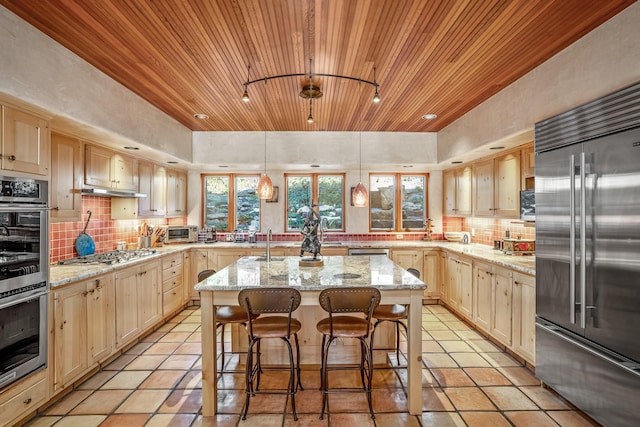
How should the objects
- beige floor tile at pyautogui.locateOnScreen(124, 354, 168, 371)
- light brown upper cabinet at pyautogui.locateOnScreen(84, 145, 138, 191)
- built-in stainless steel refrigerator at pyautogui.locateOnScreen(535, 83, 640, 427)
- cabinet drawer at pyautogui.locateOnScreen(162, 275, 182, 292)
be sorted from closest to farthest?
built-in stainless steel refrigerator at pyautogui.locateOnScreen(535, 83, 640, 427)
beige floor tile at pyautogui.locateOnScreen(124, 354, 168, 371)
light brown upper cabinet at pyautogui.locateOnScreen(84, 145, 138, 191)
cabinet drawer at pyautogui.locateOnScreen(162, 275, 182, 292)

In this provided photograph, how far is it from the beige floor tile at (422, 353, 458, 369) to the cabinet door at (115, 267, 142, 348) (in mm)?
3034

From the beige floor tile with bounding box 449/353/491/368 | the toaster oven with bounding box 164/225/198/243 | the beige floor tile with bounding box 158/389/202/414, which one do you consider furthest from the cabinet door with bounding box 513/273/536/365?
the toaster oven with bounding box 164/225/198/243

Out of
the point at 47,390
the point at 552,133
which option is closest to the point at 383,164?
the point at 552,133

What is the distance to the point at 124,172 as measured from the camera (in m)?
4.06

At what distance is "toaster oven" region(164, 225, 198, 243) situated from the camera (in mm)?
5367

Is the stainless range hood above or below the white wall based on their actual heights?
below

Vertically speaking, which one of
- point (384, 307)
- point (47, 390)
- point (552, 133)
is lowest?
point (47, 390)

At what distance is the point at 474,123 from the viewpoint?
164 inches

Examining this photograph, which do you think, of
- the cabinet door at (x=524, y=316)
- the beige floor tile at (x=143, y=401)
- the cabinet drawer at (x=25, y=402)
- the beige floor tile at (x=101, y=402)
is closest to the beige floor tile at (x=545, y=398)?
the cabinet door at (x=524, y=316)

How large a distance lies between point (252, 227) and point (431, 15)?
4735 mm

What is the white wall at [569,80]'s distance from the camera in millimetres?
2090

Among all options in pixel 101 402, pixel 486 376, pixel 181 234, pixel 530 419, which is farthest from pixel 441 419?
pixel 181 234

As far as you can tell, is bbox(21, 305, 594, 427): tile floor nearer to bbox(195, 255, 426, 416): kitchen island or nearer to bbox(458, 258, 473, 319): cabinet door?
bbox(195, 255, 426, 416): kitchen island

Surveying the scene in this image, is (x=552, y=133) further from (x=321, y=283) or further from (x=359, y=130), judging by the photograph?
(x=359, y=130)
